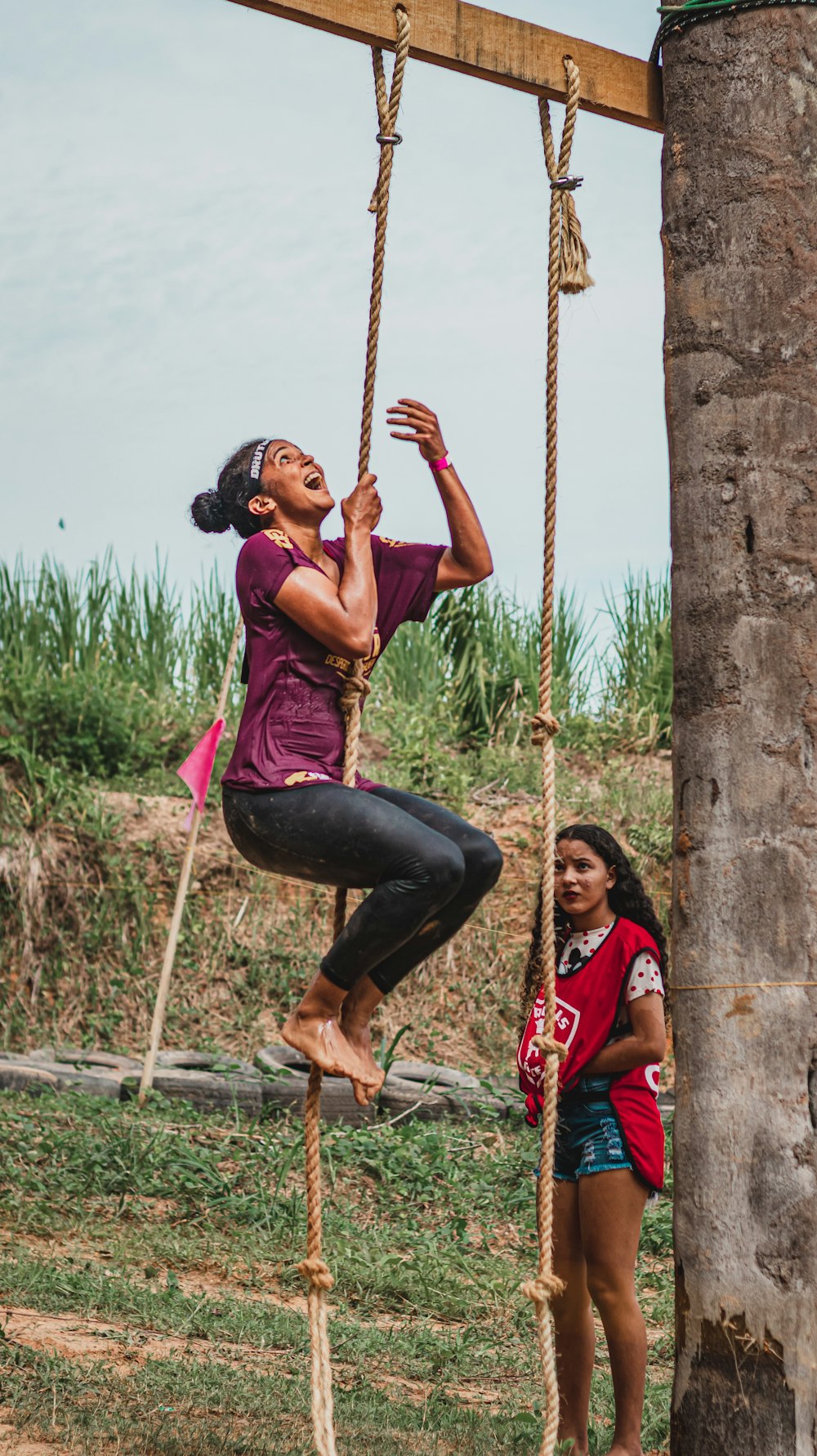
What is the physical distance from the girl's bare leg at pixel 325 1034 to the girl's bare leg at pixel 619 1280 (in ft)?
2.92

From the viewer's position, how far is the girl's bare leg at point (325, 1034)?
2.99 meters

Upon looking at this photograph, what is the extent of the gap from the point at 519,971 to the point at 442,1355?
18.7 ft

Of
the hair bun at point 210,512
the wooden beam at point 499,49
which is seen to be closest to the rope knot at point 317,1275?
the hair bun at point 210,512

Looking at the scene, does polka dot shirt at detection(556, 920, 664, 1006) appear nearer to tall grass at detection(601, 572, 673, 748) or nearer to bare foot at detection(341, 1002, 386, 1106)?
bare foot at detection(341, 1002, 386, 1106)

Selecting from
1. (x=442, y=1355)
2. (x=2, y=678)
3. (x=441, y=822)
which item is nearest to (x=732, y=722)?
(x=441, y=822)

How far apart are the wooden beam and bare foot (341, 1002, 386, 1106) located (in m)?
2.15

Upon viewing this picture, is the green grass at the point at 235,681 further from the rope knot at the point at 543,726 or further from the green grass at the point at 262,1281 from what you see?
the rope knot at the point at 543,726

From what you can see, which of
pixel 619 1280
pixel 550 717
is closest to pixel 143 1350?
pixel 619 1280

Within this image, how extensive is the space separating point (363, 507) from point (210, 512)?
464 mm

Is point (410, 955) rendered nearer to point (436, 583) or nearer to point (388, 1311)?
point (436, 583)

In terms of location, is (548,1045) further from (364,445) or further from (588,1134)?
(364,445)

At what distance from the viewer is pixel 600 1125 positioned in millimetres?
3668

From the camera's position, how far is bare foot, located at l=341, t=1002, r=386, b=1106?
3.03m

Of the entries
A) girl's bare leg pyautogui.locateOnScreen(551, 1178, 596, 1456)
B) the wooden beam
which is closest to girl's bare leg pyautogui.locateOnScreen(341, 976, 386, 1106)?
girl's bare leg pyautogui.locateOnScreen(551, 1178, 596, 1456)
